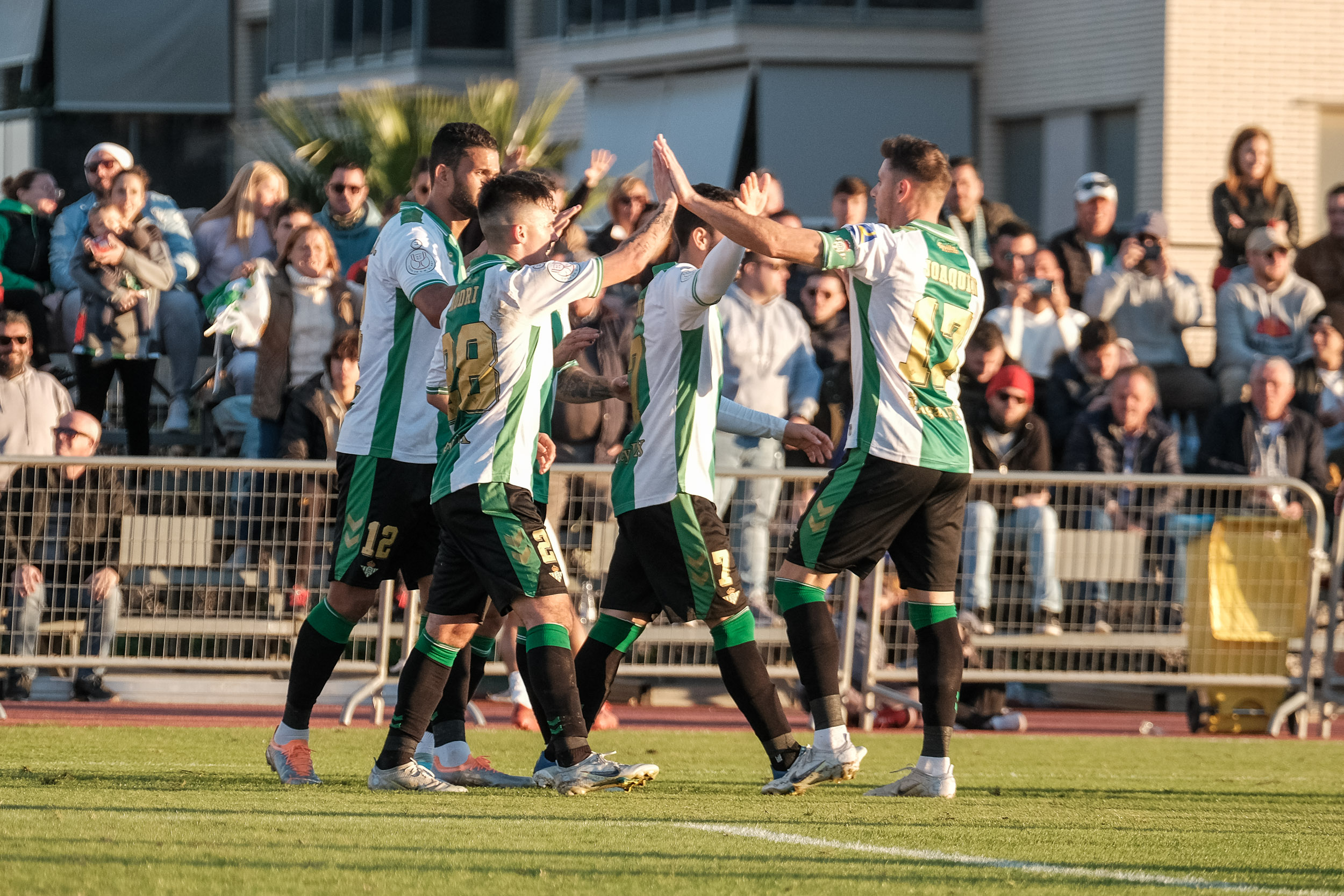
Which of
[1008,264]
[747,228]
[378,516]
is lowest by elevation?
[378,516]

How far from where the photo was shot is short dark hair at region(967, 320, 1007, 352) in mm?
11219

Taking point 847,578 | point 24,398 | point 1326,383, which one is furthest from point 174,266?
point 1326,383

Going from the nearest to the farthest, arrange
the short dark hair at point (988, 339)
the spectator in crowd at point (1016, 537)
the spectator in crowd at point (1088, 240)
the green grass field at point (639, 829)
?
1. the green grass field at point (639, 829)
2. the spectator in crowd at point (1016, 537)
3. the short dark hair at point (988, 339)
4. the spectator in crowd at point (1088, 240)

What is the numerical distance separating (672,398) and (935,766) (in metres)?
1.60

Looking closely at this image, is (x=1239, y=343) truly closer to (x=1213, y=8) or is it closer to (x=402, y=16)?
(x=1213, y=8)

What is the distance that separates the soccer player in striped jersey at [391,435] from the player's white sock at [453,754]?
48 centimetres

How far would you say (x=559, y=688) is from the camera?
6.34 metres

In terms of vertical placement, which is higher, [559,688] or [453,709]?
[559,688]

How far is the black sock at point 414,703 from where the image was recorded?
21.4ft

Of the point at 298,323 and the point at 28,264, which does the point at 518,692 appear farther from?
the point at 28,264

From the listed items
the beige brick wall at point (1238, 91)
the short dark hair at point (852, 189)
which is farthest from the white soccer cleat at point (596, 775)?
the beige brick wall at point (1238, 91)

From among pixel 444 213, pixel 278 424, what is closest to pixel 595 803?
pixel 444 213

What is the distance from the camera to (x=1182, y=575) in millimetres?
10516

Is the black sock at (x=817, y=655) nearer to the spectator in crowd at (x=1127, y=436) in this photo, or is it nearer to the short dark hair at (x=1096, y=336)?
the spectator in crowd at (x=1127, y=436)
